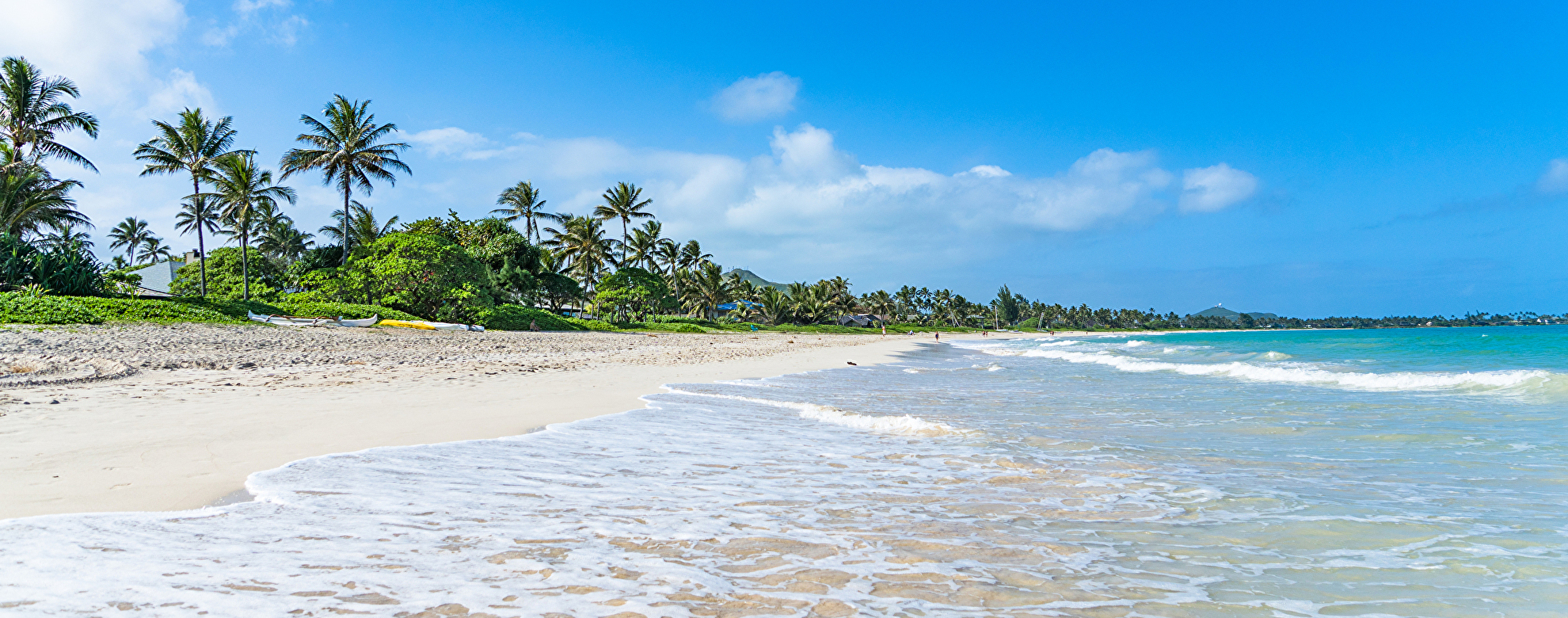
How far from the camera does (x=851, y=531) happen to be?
3598 mm

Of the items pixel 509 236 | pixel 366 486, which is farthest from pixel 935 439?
pixel 509 236

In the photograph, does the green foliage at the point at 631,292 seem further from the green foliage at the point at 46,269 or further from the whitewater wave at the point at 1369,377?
the whitewater wave at the point at 1369,377

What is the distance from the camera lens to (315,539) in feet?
10.3

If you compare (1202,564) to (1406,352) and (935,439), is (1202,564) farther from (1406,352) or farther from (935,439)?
(1406,352)

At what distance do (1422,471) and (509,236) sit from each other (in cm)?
4685

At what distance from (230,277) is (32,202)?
15.0 meters

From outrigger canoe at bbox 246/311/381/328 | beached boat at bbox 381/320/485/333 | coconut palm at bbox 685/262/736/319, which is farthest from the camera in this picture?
coconut palm at bbox 685/262/736/319

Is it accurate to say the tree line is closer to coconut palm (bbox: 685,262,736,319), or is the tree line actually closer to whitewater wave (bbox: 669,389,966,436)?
coconut palm (bbox: 685,262,736,319)

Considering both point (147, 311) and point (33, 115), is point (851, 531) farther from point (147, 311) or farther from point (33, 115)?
point (33, 115)

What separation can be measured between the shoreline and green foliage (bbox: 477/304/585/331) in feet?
60.8

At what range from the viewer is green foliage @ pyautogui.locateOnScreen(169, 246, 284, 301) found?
126 ft

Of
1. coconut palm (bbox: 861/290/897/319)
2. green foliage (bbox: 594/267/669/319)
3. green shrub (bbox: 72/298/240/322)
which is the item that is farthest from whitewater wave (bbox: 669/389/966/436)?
coconut palm (bbox: 861/290/897/319)

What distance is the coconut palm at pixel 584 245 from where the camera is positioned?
50.8 metres

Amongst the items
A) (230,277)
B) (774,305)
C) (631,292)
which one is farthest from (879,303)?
(230,277)
